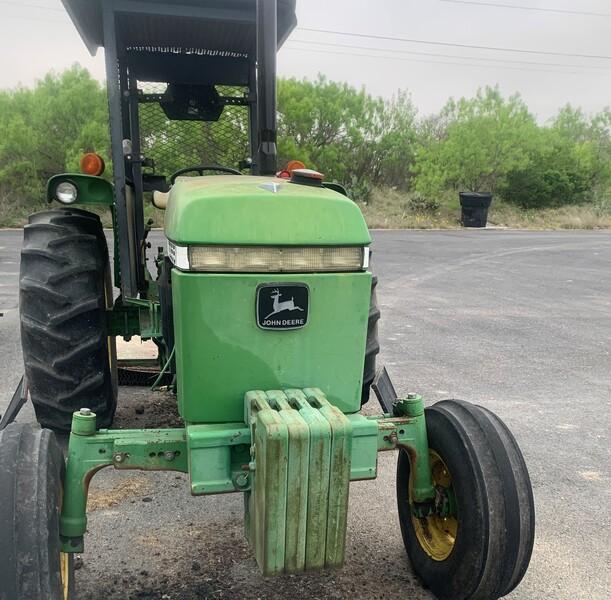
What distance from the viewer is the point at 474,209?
82.4ft

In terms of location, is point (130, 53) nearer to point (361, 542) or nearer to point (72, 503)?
point (72, 503)

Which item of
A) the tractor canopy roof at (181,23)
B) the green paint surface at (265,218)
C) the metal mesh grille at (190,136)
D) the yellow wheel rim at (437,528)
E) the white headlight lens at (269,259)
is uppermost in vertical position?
the tractor canopy roof at (181,23)

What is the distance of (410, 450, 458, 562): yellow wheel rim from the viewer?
95.6 inches

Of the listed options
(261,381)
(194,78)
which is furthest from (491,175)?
(261,381)

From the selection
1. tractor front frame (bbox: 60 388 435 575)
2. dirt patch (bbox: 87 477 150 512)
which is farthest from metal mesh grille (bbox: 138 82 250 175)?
tractor front frame (bbox: 60 388 435 575)

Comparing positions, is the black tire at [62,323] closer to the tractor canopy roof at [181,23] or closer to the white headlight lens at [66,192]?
the white headlight lens at [66,192]

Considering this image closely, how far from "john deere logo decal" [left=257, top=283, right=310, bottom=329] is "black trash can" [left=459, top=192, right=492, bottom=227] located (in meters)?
24.1

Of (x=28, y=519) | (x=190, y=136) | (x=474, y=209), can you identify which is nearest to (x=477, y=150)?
(x=474, y=209)

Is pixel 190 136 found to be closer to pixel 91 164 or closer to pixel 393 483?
pixel 91 164

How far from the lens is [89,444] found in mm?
2154

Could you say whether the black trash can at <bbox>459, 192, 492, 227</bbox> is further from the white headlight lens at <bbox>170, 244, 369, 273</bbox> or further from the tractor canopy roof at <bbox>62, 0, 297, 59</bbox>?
the white headlight lens at <bbox>170, 244, 369, 273</bbox>

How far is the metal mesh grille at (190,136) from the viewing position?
4137 mm

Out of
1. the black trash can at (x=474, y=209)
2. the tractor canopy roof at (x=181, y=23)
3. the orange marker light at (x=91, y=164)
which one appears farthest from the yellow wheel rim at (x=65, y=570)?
the black trash can at (x=474, y=209)

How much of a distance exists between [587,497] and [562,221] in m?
27.7
